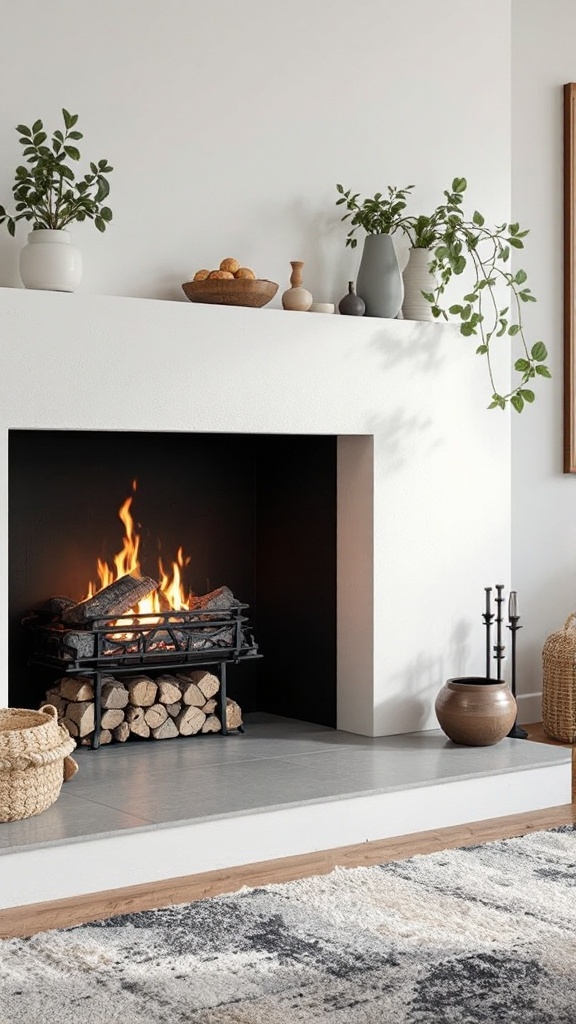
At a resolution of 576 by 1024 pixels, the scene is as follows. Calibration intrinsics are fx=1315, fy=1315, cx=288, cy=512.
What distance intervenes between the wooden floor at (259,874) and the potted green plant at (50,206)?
1.70 m

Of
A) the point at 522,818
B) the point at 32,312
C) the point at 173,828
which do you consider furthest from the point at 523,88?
the point at 173,828

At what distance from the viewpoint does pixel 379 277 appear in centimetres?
446

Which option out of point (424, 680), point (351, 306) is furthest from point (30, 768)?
point (351, 306)

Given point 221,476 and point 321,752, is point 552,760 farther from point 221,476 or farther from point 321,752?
point 221,476

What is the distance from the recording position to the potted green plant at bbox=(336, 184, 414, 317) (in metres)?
4.45

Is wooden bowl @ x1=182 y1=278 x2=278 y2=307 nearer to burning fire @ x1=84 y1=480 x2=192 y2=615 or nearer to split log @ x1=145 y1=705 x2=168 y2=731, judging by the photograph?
burning fire @ x1=84 y1=480 x2=192 y2=615

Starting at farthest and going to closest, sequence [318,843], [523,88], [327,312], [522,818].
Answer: [523,88]
[327,312]
[522,818]
[318,843]

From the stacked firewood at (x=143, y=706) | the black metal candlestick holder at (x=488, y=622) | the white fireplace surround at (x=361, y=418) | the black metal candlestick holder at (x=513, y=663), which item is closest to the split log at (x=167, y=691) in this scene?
the stacked firewood at (x=143, y=706)

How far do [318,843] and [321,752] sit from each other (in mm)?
617

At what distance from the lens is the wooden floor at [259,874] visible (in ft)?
10.1

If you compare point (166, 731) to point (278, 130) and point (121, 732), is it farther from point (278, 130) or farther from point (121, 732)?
point (278, 130)

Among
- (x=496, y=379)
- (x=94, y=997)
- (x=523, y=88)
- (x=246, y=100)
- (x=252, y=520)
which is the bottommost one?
(x=94, y=997)

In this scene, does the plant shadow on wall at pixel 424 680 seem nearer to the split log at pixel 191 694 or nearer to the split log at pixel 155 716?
the split log at pixel 191 694

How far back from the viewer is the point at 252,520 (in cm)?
493
